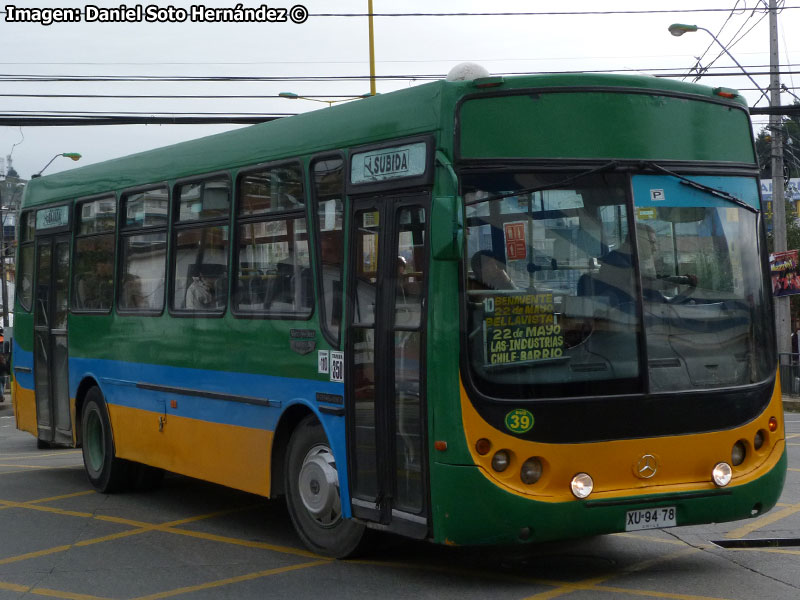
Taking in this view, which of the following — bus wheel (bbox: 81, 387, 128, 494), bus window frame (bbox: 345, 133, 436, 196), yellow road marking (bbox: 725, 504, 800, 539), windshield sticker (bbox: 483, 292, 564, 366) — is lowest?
yellow road marking (bbox: 725, 504, 800, 539)

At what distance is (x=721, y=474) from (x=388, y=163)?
272cm

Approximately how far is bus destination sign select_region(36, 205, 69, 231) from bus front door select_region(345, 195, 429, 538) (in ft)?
19.7

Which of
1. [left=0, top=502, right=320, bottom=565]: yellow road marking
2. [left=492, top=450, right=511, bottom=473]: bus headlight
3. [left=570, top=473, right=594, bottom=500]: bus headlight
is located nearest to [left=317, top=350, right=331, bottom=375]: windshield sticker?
[left=0, top=502, right=320, bottom=565]: yellow road marking

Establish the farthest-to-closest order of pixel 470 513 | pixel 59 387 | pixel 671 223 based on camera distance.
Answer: pixel 59 387 < pixel 671 223 < pixel 470 513

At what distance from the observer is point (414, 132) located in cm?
734

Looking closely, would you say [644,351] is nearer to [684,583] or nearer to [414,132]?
[684,583]

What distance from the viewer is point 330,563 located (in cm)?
806

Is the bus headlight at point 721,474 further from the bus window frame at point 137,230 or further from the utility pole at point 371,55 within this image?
the utility pole at point 371,55

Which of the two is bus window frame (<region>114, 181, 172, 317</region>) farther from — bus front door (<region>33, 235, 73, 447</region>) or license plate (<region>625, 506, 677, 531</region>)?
license plate (<region>625, 506, 677, 531</region>)

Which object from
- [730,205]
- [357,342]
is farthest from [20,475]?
[730,205]

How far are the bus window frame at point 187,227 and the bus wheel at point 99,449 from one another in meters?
1.97

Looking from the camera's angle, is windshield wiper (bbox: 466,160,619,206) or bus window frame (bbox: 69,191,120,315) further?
bus window frame (bbox: 69,191,120,315)

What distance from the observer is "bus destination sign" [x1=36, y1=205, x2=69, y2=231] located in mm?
12930

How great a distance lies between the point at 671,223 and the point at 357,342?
6.71ft
